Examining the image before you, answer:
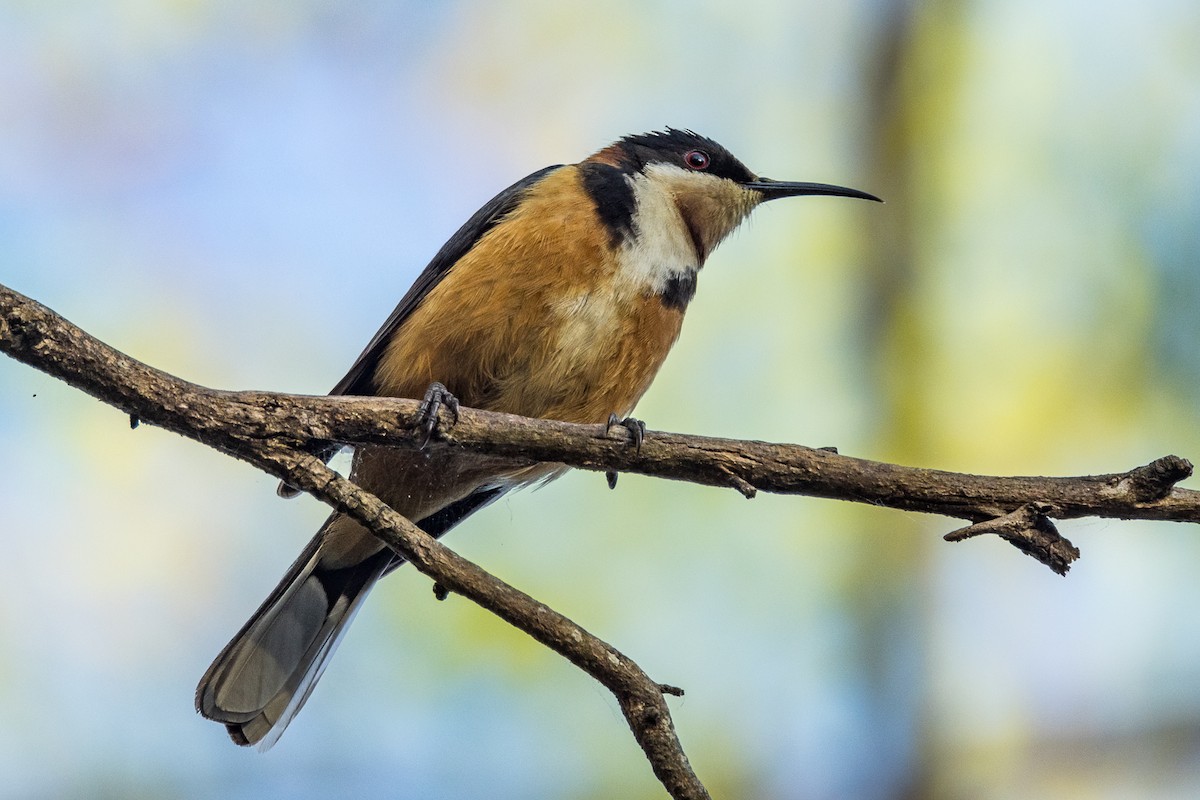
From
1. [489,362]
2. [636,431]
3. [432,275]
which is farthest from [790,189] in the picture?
[636,431]

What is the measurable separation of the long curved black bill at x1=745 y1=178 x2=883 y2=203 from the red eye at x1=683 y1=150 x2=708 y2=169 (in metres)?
0.24

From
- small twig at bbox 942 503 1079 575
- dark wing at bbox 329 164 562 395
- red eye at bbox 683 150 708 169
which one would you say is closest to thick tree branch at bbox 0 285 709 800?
small twig at bbox 942 503 1079 575

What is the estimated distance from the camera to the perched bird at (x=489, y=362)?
4.59 meters

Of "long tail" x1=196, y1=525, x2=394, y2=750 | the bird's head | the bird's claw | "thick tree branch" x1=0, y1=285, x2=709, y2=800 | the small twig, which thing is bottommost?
"long tail" x1=196, y1=525, x2=394, y2=750

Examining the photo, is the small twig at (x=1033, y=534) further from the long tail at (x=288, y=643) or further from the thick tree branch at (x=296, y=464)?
the long tail at (x=288, y=643)

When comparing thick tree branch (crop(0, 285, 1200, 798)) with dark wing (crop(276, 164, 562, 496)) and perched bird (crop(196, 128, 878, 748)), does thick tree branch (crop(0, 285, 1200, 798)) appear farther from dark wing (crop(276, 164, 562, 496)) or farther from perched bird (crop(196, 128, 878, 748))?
dark wing (crop(276, 164, 562, 496))

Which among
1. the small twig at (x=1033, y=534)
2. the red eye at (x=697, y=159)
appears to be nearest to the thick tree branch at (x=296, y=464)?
the small twig at (x=1033, y=534)

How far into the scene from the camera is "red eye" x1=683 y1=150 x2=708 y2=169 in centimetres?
600

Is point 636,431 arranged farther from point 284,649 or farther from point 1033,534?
point 284,649

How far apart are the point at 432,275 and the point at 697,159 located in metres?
1.55

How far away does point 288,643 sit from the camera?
4.66m

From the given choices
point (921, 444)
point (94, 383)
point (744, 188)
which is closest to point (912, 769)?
point (921, 444)

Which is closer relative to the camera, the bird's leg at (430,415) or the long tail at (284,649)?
the bird's leg at (430,415)

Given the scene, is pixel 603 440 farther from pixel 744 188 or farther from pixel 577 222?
pixel 744 188
